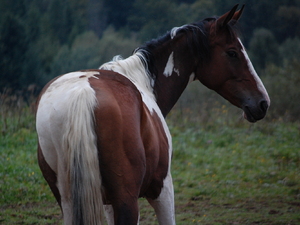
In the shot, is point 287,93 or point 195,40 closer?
point 195,40

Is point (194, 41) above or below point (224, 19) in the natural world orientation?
below

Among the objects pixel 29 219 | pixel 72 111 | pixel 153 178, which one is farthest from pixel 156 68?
pixel 29 219

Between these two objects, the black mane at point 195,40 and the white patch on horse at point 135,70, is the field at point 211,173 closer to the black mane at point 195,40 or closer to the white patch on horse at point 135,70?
the black mane at point 195,40

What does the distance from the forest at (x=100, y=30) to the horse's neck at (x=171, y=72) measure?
16.0 metres

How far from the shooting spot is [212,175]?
639 cm

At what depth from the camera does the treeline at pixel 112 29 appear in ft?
67.0

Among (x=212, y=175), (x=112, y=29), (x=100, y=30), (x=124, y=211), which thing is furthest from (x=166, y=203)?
(x=100, y=30)

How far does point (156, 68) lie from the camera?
3.19 meters

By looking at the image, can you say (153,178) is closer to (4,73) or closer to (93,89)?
(93,89)

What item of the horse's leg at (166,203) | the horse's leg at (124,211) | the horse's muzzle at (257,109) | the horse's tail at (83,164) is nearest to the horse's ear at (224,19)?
the horse's muzzle at (257,109)

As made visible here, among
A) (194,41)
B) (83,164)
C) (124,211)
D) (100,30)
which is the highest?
(100,30)

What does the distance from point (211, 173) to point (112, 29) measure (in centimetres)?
2150

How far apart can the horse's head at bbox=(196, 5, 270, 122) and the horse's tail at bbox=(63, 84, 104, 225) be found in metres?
1.54

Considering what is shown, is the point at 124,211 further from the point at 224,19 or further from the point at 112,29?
the point at 112,29
